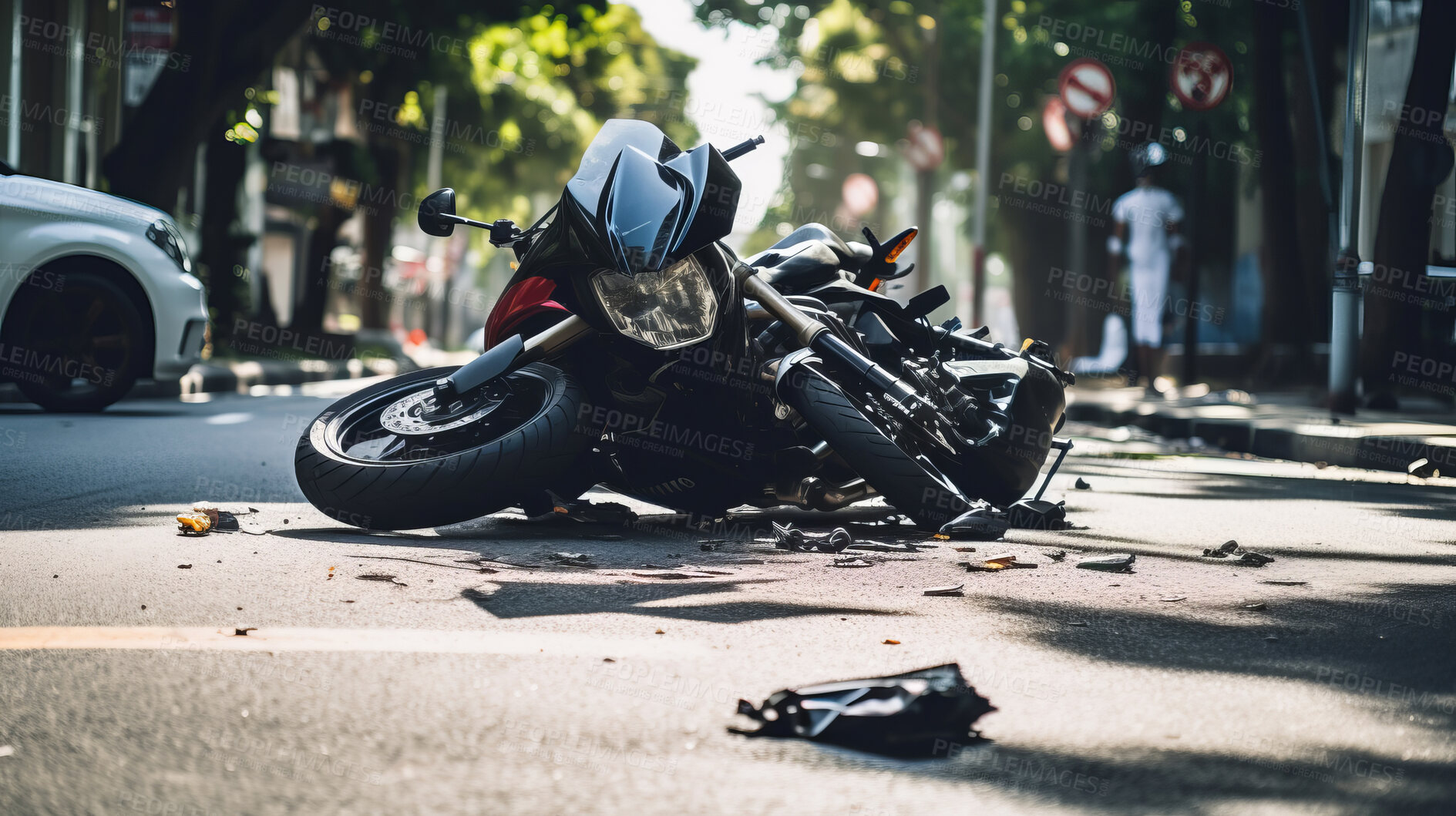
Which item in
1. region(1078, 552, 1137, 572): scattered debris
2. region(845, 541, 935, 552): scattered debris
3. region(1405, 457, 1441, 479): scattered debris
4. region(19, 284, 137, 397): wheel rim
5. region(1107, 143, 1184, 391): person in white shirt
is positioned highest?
region(1107, 143, 1184, 391): person in white shirt

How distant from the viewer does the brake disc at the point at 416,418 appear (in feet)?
18.3

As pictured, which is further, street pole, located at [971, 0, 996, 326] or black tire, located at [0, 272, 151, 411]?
street pole, located at [971, 0, 996, 326]

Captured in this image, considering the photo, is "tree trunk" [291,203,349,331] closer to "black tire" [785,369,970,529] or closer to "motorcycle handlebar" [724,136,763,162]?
"motorcycle handlebar" [724,136,763,162]

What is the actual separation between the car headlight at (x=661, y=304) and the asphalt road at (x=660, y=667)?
0.74 metres

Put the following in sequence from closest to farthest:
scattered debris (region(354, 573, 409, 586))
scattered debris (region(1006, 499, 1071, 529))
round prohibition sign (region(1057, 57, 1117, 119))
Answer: scattered debris (region(354, 573, 409, 586)) → scattered debris (region(1006, 499, 1071, 529)) → round prohibition sign (region(1057, 57, 1117, 119))

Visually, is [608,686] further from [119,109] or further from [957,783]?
[119,109]

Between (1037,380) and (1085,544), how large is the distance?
816 mm

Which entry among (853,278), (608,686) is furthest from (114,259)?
(608,686)

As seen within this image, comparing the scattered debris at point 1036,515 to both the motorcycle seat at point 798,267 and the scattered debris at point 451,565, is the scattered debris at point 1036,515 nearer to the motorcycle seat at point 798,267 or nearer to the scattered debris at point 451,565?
the motorcycle seat at point 798,267

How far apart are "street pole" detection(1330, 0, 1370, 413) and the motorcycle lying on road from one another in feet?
20.4

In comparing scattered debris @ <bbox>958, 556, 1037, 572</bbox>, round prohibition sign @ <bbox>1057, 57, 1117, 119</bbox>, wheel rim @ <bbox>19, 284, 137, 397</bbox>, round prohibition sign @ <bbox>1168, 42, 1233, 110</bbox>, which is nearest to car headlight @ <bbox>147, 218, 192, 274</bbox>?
wheel rim @ <bbox>19, 284, 137, 397</bbox>

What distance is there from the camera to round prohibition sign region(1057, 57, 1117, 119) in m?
19.1

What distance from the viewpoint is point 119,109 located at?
78.7 ft

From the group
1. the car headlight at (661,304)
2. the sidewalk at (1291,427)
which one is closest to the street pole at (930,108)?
the sidewalk at (1291,427)
